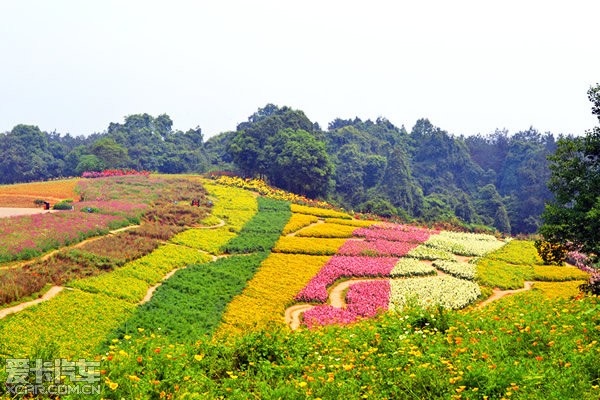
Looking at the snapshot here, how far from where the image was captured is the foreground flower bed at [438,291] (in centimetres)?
2003

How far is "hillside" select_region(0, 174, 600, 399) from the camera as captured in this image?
23.3 feet

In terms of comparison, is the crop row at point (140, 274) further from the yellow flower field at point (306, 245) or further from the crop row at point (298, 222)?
the crop row at point (298, 222)

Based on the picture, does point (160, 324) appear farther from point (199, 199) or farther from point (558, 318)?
point (199, 199)

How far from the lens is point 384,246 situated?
30.0 meters

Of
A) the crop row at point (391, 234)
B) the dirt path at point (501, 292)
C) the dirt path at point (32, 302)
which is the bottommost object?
the dirt path at point (501, 292)

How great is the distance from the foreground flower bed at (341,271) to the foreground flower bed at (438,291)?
1.89 metres

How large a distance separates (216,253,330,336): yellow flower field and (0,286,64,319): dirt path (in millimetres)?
6207

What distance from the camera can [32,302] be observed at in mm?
15375

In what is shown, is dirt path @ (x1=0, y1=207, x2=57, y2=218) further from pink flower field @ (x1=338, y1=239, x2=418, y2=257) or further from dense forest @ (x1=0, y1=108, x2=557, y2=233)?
dense forest @ (x1=0, y1=108, x2=557, y2=233)

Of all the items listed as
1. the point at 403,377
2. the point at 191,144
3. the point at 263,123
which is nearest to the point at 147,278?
the point at 403,377

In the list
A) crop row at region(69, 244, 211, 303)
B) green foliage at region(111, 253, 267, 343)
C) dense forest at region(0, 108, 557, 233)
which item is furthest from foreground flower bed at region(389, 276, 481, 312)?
dense forest at region(0, 108, 557, 233)

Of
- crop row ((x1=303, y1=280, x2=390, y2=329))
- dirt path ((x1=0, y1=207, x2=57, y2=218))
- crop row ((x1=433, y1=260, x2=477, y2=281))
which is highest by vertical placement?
dirt path ((x1=0, y1=207, x2=57, y2=218))

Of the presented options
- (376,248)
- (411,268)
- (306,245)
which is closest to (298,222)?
(306,245)

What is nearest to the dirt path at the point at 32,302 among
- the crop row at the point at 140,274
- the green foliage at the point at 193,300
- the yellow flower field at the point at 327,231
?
the crop row at the point at 140,274
